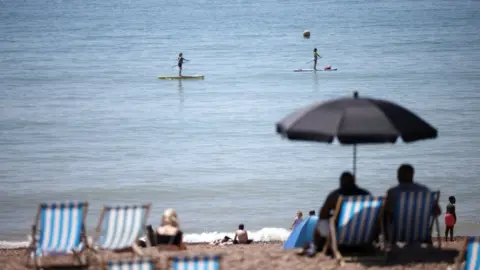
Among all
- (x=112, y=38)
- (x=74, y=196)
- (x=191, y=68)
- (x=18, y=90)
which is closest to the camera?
(x=74, y=196)

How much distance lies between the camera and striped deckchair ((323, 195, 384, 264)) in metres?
9.22

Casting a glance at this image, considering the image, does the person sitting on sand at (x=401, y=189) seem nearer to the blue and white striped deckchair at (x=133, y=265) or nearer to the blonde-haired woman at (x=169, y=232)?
the blonde-haired woman at (x=169, y=232)

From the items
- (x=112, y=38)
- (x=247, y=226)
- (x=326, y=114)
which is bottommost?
(x=247, y=226)

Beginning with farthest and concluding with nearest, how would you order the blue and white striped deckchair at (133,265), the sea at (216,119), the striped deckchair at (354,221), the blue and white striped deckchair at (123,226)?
the sea at (216,119) < the blue and white striped deckchair at (123,226) < the striped deckchair at (354,221) < the blue and white striped deckchair at (133,265)

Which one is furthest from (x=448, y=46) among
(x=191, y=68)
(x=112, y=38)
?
(x=112, y=38)

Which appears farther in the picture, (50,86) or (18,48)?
(18,48)

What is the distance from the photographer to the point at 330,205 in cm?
947

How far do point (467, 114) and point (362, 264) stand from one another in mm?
26603

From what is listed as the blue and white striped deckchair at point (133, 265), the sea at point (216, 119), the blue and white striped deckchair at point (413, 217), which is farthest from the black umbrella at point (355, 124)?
the sea at point (216, 119)

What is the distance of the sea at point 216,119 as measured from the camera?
22.3 m

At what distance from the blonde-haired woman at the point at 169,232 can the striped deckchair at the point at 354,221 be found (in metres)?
1.52

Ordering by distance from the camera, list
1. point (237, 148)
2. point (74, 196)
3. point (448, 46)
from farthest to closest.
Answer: point (448, 46) < point (237, 148) < point (74, 196)

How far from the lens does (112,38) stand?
83.8 metres

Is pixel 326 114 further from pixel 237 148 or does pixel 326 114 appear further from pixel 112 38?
pixel 112 38
